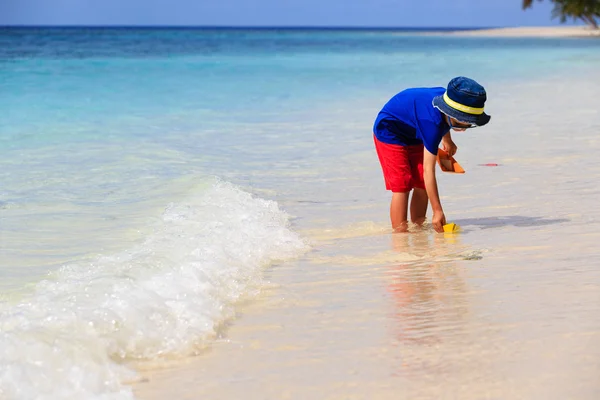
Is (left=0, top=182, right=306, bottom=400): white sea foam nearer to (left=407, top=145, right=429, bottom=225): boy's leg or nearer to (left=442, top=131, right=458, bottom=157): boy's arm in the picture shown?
(left=407, top=145, right=429, bottom=225): boy's leg

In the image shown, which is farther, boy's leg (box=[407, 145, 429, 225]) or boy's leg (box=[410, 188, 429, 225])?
boy's leg (box=[410, 188, 429, 225])

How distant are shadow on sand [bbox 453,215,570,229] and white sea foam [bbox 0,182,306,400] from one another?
114cm

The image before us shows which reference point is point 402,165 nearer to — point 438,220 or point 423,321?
point 438,220

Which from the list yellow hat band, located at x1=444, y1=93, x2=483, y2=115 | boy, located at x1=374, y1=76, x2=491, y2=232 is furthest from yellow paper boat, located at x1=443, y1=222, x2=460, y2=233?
yellow hat band, located at x1=444, y1=93, x2=483, y2=115

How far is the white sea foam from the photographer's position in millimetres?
2867

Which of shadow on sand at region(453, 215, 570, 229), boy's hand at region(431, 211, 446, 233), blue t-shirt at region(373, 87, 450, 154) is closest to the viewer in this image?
blue t-shirt at region(373, 87, 450, 154)

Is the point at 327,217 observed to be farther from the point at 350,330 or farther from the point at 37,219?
the point at 350,330

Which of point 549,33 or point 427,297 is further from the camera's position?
point 549,33

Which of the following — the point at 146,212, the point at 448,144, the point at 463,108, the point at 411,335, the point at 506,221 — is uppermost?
the point at 463,108

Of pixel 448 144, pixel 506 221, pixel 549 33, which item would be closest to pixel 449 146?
pixel 448 144

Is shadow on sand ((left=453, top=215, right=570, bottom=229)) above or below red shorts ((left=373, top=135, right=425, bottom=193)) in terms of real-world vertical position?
below

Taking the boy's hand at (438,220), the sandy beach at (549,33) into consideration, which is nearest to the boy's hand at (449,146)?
the boy's hand at (438,220)

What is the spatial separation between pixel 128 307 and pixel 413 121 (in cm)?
221

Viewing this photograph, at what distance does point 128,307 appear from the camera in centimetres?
346
